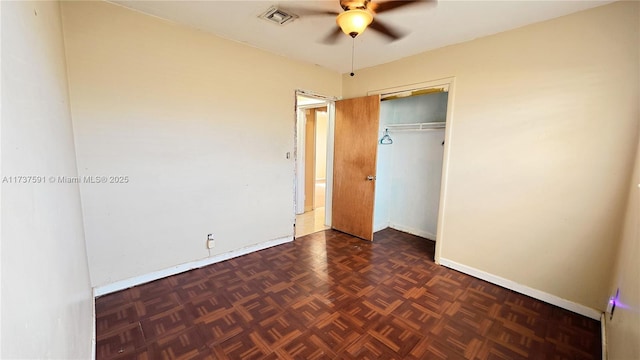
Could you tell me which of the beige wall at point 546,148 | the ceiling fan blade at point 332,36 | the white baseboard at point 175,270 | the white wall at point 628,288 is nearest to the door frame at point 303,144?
the white baseboard at point 175,270

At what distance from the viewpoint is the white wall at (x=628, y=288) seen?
121 cm

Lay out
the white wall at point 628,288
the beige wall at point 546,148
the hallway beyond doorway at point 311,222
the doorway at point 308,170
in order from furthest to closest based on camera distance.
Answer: the doorway at point 308,170 < the hallway beyond doorway at point 311,222 < the beige wall at point 546,148 < the white wall at point 628,288

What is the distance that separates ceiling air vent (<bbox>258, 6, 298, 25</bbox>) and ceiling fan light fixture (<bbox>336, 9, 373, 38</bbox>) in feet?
2.20

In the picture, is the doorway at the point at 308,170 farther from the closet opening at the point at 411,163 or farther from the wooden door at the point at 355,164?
the closet opening at the point at 411,163

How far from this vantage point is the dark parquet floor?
1.76 m

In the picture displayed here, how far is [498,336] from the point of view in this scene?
1.91 m

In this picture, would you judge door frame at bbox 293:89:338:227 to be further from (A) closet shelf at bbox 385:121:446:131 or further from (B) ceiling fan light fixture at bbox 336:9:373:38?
(B) ceiling fan light fixture at bbox 336:9:373:38

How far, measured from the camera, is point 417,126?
3779mm

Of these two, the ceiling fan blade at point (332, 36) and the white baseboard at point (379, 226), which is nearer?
the ceiling fan blade at point (332, 36)

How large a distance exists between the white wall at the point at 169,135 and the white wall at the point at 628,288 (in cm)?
306

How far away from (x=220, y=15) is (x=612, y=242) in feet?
12.2

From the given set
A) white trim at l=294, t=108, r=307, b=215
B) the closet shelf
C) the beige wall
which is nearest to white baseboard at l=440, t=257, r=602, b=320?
the beige wall

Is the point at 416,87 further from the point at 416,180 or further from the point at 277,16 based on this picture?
the point at 277,16

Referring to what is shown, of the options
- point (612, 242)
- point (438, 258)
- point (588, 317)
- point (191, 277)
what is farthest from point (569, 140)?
point (191, 277)
